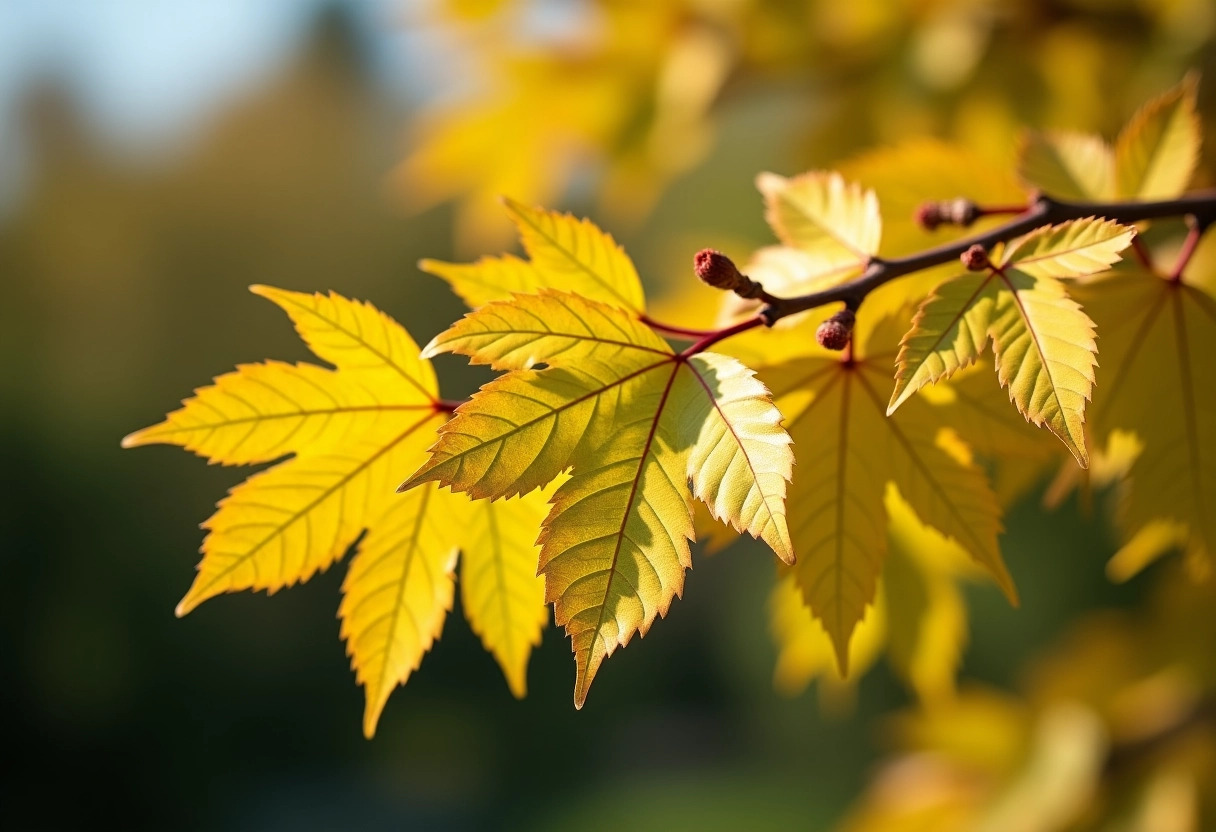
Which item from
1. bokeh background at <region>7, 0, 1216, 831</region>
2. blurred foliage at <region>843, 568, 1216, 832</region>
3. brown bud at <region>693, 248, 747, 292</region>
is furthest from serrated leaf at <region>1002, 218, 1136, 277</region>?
bokeh background at <region>7, 0, 1216, 831</region>

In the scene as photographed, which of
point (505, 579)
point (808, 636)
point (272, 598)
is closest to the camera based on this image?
point (505, 579)

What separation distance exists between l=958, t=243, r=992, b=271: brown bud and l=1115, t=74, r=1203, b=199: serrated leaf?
0.19 metres

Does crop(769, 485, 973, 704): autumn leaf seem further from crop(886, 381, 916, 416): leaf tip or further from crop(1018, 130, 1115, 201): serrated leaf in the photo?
crop(886, 381, 916, 416): leaf tip

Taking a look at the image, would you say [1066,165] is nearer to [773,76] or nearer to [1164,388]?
[1164,388]

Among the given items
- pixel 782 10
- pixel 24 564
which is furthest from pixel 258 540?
pixel 24 564

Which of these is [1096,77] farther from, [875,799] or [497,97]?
[875,799]

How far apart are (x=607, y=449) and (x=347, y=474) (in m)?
0.12

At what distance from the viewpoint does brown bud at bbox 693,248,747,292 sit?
0.34 metres

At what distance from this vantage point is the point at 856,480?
0.40 meters

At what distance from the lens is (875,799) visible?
136cm

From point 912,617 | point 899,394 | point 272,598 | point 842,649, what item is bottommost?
point 272,598

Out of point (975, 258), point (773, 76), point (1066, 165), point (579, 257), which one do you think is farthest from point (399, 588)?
point (773, 76)

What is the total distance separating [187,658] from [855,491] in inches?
416

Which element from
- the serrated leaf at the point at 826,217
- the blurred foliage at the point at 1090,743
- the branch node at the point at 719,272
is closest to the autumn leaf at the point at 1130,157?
the serrated leaf at the point at 826,217
